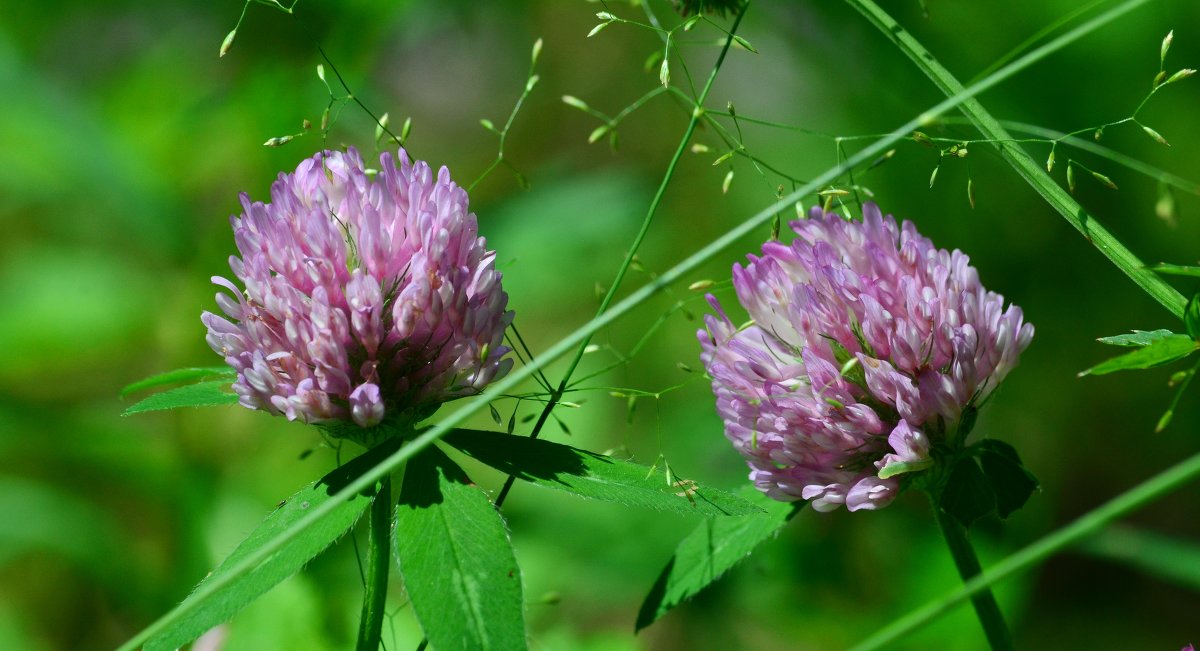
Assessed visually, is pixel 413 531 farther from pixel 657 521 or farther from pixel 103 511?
pixel 103 511

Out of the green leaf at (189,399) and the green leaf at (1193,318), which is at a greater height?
the green leaf at (1193,318)

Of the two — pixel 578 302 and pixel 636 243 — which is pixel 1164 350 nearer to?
pixel 636 243

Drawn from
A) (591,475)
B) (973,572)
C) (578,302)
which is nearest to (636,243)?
(591,475)

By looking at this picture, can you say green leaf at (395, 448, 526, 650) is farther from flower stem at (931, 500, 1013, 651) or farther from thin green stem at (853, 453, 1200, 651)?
flower stem at (931, 500, 1013, 651)

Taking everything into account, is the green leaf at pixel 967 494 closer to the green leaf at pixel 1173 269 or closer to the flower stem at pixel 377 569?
the green leaf at pixel 1173 269

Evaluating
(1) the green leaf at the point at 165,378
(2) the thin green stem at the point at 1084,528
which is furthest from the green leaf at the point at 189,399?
(2) the thin green stem at the point at 1084,528
